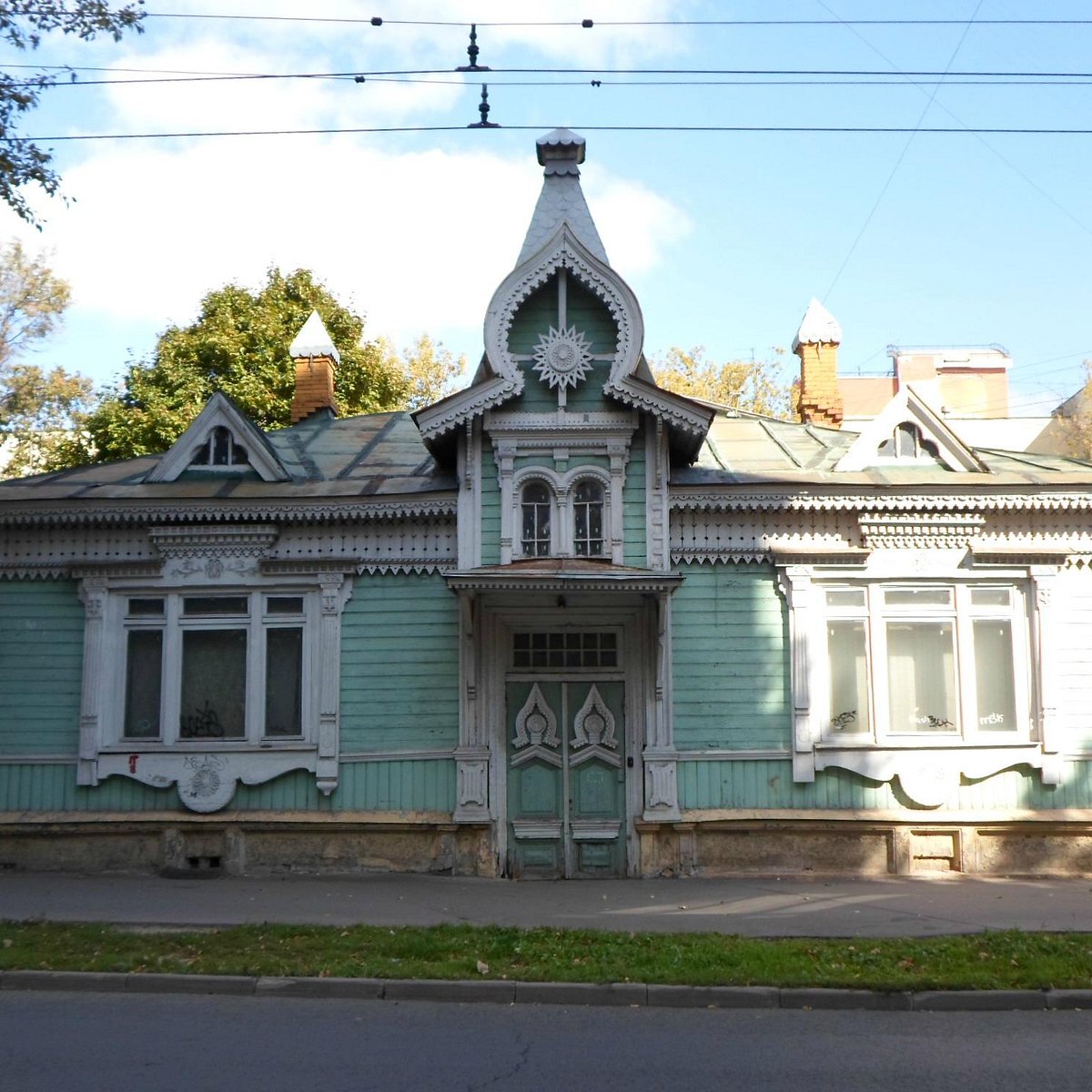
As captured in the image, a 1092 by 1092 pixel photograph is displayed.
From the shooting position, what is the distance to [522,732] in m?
14.5

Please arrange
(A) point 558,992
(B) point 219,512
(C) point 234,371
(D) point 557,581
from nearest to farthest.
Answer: (A) point 558,992
(D) point 557,581
(B) point 219,512
(C) point 234,371

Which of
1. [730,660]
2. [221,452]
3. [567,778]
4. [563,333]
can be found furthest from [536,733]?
[221,452]

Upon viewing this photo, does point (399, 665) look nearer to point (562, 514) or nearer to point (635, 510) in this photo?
point (562, 514)

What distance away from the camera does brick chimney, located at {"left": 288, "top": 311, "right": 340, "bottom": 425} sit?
2056 centimetres

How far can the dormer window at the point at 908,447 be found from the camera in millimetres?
15578

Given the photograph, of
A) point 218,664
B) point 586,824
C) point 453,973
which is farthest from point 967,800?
point 218,664

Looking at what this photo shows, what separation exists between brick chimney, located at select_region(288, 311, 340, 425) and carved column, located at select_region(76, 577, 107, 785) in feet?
20.6

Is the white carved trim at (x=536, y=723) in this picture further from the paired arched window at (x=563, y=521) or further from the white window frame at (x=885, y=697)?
the white window frame at (x=885, y=697)

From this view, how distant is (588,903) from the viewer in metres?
12.4

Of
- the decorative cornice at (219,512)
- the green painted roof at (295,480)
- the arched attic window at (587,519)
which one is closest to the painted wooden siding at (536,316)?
the arched attic window at (587,519)

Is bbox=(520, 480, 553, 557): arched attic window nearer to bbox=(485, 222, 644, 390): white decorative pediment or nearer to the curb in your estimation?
bbox=(485, 222, 644, 390): white decorative pediment

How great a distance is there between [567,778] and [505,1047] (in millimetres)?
7032

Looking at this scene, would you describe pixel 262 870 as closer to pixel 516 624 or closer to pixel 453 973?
pixel 516 624

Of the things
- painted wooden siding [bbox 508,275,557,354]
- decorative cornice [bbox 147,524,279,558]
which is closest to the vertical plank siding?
painted wooden siding [bbox 508,275,557,354]
